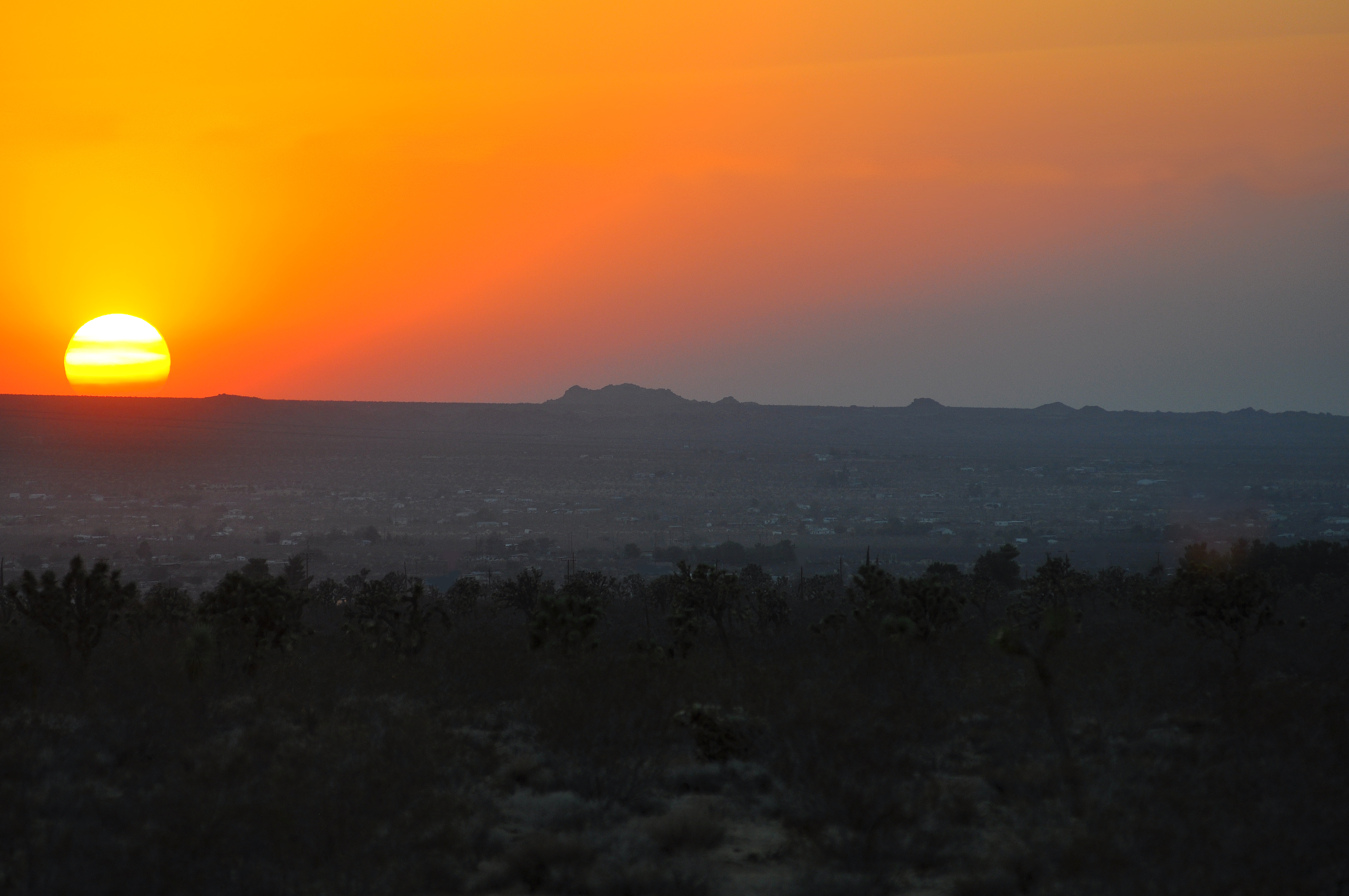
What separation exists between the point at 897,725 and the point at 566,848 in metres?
8.17

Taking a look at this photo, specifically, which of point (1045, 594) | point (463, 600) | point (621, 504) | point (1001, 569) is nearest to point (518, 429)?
point (621, 504)

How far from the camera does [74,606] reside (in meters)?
23.1

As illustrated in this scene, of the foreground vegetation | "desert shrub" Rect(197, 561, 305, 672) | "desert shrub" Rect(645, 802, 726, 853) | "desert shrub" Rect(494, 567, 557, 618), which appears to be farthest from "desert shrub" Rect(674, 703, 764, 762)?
"desert shrub" Rect(494, 567, 557, 618)

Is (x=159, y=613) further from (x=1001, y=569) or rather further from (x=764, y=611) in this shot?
(x=1001, y=569)

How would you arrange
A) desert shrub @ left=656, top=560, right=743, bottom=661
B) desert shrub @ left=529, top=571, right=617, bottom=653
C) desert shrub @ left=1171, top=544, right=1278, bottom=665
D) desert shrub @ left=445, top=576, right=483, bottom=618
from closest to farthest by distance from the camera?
desert shrub @ left=1171, top=544, right=1278, bottom=665, desert shrub @ left=529, top=571, right=617, bottom=653, desert shrub @ left=656, top=560, right=743, bottom=661, desert shrub @ left=445, top=576, right=483, bottom=618

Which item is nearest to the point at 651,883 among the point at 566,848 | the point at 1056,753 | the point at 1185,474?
the point at 566,848

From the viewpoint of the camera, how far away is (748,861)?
11.4 metres

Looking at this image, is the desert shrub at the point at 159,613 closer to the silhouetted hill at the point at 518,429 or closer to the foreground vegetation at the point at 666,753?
the foreground vegetation at the point at 666,753

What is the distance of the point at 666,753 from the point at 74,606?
49.9 feet

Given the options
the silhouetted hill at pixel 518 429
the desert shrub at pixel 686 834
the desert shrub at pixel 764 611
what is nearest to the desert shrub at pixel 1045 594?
the desert shrub at pixel 764 611

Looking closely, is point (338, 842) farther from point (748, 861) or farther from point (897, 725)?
point (897, 725)

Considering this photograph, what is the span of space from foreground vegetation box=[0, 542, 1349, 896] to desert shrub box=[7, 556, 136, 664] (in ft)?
0.29

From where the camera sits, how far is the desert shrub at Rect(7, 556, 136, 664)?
892 inches

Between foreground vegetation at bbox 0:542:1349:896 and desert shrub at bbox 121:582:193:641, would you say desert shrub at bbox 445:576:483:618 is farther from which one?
foreground vegetation at bbox 0:542:1349:896
